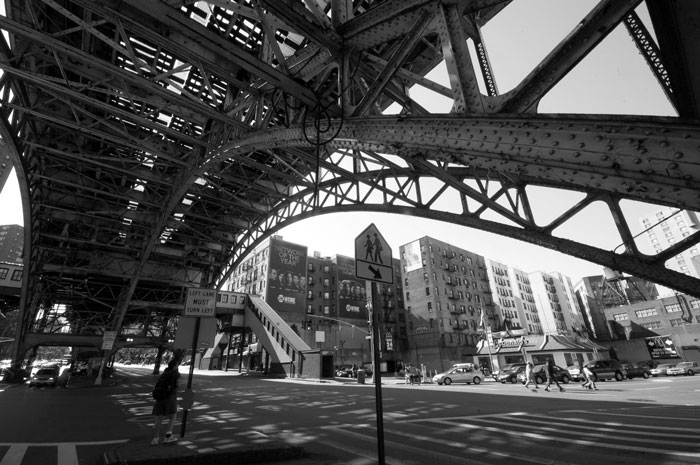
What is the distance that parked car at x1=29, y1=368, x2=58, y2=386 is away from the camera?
22.7 meters

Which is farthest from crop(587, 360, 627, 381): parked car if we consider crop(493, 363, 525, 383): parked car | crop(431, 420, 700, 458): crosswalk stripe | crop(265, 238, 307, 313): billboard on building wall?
crop(265, 238, 307, 313): billboard on building wall

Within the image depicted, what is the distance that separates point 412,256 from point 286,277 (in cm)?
2556

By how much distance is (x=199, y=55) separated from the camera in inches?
309

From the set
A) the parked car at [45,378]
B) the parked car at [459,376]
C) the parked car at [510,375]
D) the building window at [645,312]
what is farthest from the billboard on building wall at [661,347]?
the parked car at [45,378]

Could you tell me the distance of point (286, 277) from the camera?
6219 centimetres

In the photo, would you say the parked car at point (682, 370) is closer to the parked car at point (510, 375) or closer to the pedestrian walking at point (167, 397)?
the parked car at point (510, 375)

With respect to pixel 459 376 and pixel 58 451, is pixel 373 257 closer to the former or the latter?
pixel 58 451

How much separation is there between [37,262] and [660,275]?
1389 inches

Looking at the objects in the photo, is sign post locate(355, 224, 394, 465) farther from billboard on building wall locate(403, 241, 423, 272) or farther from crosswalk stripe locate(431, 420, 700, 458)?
billboard on building wall locate(403, 241, 423, 272)

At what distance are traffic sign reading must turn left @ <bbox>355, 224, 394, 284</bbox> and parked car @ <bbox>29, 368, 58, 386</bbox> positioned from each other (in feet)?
96.1

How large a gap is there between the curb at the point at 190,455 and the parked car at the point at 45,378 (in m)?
25.0

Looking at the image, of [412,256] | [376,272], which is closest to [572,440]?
[376,272]

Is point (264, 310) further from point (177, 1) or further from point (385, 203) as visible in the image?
point (177, 1)

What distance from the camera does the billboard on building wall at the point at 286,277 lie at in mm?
59625
